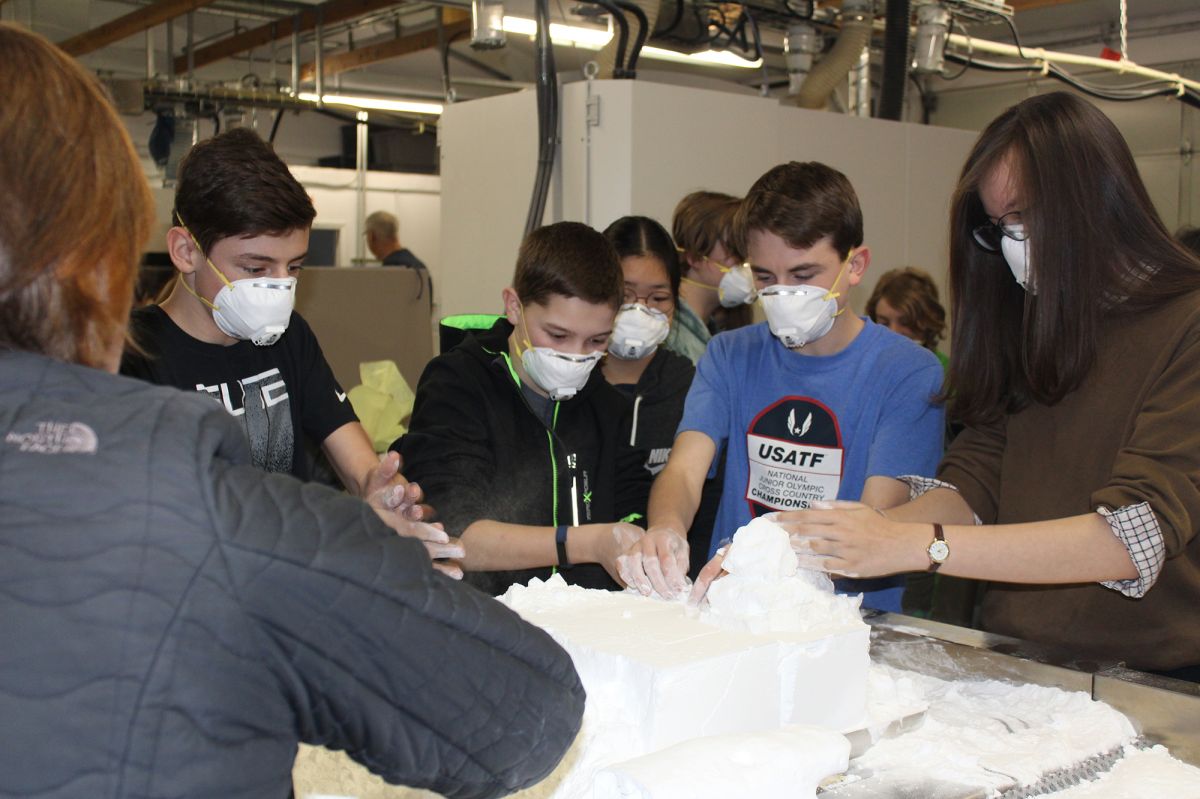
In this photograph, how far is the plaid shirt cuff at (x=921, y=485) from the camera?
1.91 meters

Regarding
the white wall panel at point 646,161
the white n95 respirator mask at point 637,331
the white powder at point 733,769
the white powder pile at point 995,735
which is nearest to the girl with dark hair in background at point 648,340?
the white n95 respirator mask at point 637,331

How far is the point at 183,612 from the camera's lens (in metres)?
0.71

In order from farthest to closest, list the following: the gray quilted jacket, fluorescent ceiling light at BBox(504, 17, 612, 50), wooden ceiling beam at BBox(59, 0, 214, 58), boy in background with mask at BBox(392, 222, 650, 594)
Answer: wooden ceiling beam at BBox(59, 0, 214, 58), fluorescent ceiling light at BBox(504, 17, 612, 50), boy in background with mask at BBox(392, 222, 650, 594), the gray quilted jacket

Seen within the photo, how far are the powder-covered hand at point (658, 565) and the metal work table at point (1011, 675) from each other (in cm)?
35

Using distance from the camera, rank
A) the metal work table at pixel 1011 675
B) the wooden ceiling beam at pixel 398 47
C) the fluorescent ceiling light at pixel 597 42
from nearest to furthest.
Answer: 1. the metal work table at pixel 1011 675
2. the fluorescent ceiling light at pixel 597 42
3. the wooden ceiling beam at pixel 398 47

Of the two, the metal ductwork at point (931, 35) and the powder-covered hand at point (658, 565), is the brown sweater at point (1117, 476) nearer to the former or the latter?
the powder-covered hand at point (658, 565)

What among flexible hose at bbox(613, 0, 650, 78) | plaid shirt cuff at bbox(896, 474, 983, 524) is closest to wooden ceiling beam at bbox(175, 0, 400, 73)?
flexible hose at bbox(613, 0, 650, 78)

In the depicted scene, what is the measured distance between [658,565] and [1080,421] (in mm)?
720

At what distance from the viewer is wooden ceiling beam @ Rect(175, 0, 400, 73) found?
6457 millimetres

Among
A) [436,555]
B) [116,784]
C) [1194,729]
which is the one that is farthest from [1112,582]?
[116,784]

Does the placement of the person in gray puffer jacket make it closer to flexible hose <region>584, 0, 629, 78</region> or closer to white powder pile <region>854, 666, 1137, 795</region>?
white powder pile <region>854, 666, 1137, 795</region>

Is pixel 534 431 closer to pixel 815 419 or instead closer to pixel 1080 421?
pixel 815 419

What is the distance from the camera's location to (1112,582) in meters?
1.60

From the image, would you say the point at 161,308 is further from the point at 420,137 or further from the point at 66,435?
the point at 420,137
